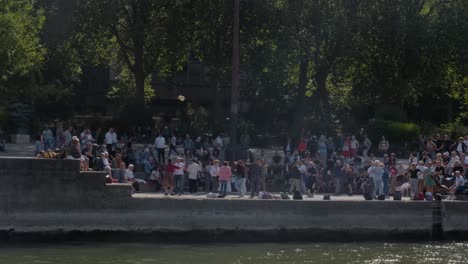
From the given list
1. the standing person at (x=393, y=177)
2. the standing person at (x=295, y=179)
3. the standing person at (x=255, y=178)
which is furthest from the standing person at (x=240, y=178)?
the standing person at (x=393, y=177)

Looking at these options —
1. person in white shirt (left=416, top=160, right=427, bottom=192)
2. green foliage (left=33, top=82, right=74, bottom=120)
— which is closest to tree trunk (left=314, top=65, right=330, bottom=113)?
green foliage (left=33, top=82, right=74, bottom=120)

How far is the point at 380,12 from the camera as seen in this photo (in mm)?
52188

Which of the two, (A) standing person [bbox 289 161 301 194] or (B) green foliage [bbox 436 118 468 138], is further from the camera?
(B) green foliage [bbox 436 118 468 138]

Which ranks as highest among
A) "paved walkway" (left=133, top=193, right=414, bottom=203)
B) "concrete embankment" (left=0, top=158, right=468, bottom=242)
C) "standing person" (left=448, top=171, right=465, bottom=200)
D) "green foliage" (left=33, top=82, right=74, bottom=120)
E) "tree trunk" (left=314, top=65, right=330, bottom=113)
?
"tree trunk" (left=314, top=65, right=330, bottom=113)

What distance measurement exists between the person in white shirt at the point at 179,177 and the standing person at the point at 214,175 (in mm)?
1053

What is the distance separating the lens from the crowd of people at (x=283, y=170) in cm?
3394

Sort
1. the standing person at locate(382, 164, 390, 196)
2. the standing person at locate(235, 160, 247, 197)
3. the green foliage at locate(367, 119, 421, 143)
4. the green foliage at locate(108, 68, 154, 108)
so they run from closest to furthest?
the standing person at locate(235, 160, 247, 197)
the standing person at locate(382, 164, 390, 196)
the green foliage at locate(367, 119, 421, 143)
the green foliage at locate(108, 68, 154, 108)

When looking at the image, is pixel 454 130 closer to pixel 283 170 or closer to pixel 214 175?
pixel 283 170

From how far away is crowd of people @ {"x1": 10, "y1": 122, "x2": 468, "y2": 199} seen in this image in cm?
3394

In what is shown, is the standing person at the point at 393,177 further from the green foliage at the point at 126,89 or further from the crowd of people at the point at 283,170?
the green foliage at the point at 126,89

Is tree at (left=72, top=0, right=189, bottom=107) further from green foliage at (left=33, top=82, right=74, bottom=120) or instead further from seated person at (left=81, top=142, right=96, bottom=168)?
seated person at (left=81, top=142, right=96, bottom=168)

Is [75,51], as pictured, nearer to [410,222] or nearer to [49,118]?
[49,118]

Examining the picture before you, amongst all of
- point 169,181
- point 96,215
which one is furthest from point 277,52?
point 96,215

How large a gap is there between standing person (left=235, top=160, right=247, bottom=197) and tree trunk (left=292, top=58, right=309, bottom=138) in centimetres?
1521
